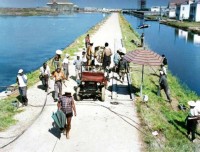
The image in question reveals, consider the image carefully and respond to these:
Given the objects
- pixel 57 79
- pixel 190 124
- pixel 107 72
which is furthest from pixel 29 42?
pixel 190 124

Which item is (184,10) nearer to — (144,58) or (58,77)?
(144,58)

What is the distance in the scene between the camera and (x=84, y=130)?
1373cm

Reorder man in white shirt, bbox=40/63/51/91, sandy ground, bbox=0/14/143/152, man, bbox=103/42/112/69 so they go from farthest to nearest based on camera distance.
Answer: man, bbox=103/42/112/69 → man in white shirt, bbox=40/63/51/91 → sandy ground, bbox=0/14/143/152

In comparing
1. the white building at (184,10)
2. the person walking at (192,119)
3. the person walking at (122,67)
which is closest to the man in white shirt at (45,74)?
the person walking at (122,67)

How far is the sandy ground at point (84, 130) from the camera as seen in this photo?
1232 centimetres

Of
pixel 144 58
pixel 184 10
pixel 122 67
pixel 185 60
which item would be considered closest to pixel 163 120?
pixel 144 58

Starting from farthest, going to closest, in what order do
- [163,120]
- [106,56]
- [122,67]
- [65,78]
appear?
[106,56]
[122,67]
[65,78]
[163,120]

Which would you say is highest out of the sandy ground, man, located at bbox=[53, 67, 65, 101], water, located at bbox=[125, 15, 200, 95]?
man, located at bbox=[53, 67, 65, 101]

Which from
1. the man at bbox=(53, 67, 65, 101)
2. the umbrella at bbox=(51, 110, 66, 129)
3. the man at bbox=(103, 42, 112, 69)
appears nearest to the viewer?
the umbrella at bbox=(51, 110, 66, 129)

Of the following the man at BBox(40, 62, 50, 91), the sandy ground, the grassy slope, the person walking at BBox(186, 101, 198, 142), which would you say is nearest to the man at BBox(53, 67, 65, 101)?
the sandy ground

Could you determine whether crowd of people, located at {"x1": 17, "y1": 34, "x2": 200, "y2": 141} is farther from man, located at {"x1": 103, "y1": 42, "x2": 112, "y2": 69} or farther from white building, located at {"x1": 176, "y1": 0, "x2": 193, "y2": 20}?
white building, located at {"x1": 176, "y1": 0, "x2": 193, "y2": 20}

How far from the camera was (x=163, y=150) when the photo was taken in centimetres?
1229

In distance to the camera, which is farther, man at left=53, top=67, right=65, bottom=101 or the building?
the building

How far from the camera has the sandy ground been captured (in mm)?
12320
